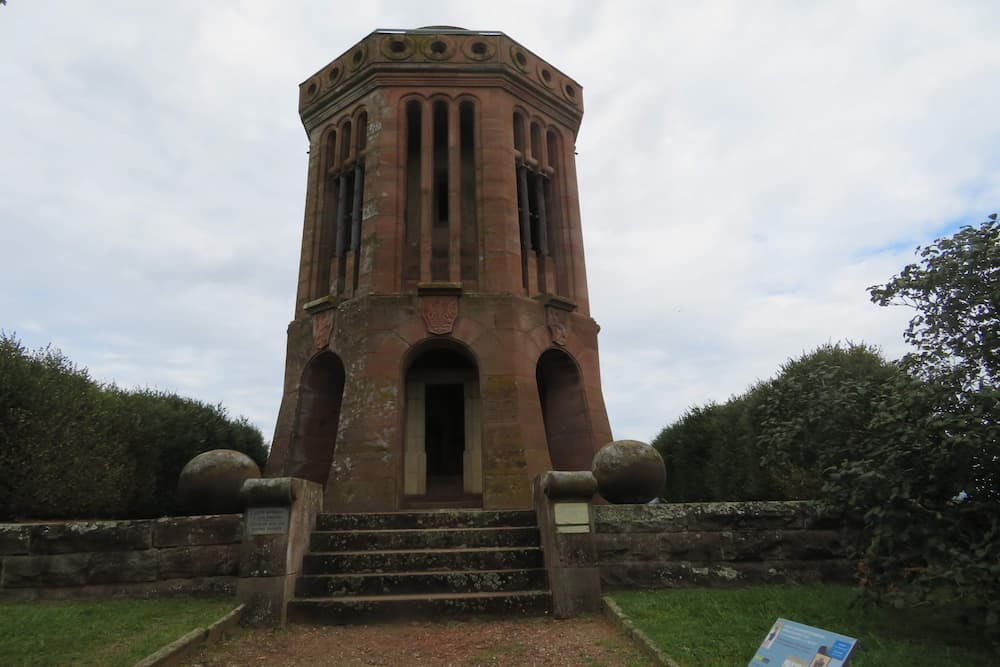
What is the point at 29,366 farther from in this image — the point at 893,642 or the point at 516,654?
the point at 893,642

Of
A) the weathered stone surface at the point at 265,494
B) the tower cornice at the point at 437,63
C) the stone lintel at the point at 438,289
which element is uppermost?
the tower cornice at the point at 437,63

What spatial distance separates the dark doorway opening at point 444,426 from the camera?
17016mm

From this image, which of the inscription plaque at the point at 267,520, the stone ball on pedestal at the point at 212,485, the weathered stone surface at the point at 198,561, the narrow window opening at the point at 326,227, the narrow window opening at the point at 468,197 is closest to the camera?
the inscription plaque at the point at 267,520

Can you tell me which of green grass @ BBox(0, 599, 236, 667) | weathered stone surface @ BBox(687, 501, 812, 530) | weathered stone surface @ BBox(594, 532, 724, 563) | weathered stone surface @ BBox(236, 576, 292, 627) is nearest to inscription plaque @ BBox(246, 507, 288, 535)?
weathered stone surface @ BBox(236, 576, 292, 627)

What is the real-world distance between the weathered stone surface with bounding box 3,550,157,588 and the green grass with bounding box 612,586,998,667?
6347 mm

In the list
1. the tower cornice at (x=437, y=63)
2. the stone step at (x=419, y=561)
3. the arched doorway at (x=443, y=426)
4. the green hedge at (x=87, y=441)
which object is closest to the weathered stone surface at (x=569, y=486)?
the stone step at (x=419, y=561)

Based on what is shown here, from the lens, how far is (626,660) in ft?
19.5

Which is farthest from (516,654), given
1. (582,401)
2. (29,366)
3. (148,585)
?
(29,366)

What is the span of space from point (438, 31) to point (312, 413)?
10705 mm

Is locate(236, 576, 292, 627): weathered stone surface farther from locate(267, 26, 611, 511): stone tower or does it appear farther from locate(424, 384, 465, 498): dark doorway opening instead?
locate(424, 384, 465, 498): dark doorway opening

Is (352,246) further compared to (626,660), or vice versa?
(352,246)

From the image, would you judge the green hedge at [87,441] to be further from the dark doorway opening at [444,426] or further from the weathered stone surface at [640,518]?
the weathered stone surface at [640,518]

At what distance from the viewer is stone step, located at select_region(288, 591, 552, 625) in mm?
7746

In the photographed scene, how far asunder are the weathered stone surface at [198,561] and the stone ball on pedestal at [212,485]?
44.5 inches
